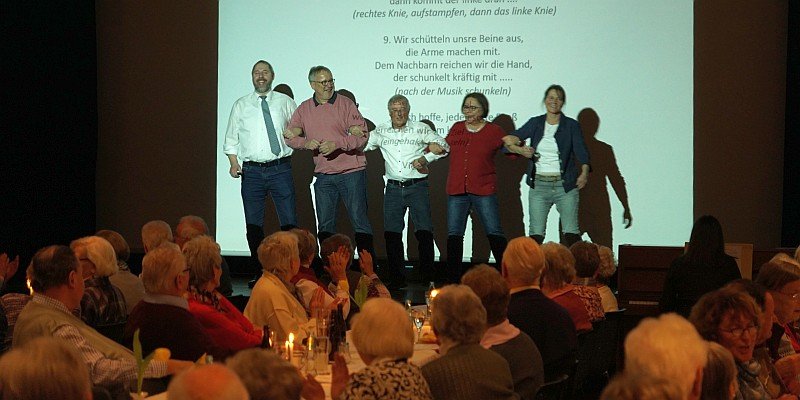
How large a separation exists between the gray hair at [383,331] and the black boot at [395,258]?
6288 millimetres

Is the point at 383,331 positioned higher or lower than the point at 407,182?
lower

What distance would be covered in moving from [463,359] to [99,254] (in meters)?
2.36

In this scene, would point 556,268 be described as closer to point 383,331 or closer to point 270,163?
point 383,331

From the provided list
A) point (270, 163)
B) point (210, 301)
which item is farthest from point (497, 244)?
point (210, 301)

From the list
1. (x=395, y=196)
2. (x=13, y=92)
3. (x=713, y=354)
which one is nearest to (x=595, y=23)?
(x=395, y=196)

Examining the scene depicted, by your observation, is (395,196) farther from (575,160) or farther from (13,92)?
(13,92)

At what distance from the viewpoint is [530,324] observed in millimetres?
4250

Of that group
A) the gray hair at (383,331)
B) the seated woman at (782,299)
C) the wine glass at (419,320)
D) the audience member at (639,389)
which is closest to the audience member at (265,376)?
the gray hair at (383,331)

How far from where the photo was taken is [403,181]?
931 centimetres

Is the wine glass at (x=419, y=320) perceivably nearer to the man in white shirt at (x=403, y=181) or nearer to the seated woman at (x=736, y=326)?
the seated woman at (x=736, y=326)

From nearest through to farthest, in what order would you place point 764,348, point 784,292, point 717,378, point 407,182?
point 717,378
point 764,348
point 784,292
point 407,182

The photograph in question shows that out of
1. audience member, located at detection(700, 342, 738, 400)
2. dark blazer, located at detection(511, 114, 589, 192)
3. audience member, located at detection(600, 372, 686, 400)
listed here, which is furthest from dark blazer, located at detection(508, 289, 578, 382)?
dark blazer, located at detection(511, 114, 589, 192)

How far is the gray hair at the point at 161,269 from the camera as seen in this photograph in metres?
3.92

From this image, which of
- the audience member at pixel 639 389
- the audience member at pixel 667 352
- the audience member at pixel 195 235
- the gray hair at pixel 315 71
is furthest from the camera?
the gray hair at pixel 315 71
